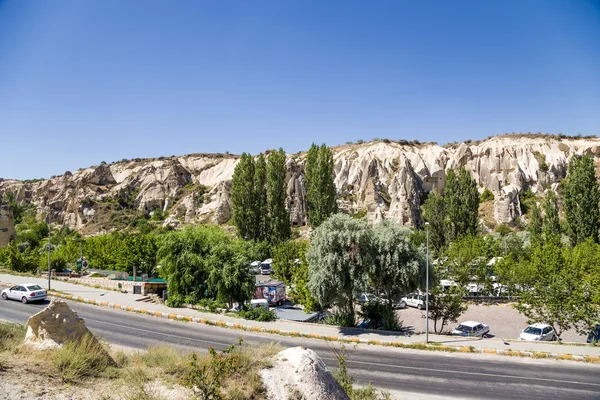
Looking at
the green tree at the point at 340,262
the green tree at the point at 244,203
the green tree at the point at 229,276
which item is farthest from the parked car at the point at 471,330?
the green tree at the point at 244,203

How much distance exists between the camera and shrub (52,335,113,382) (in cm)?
822

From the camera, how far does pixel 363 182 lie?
9856 centimetres

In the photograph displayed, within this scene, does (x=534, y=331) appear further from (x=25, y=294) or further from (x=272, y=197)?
(x=272, y=197)

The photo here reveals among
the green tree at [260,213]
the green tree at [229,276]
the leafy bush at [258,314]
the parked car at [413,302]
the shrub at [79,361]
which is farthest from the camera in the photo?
the green tree at [260,213]

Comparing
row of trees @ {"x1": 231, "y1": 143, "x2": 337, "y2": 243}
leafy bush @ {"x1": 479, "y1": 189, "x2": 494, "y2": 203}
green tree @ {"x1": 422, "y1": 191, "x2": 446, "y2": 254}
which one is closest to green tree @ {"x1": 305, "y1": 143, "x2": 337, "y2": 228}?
row of trees @ {"x1": 231, "y1": 143, "x2": 337, "y2": 243}

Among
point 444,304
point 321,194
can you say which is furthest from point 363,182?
point 444,304

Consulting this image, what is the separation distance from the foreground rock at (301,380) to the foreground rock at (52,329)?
5111mm

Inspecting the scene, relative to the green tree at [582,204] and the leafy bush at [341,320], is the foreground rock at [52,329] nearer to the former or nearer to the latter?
the leafy bush at [341,320]

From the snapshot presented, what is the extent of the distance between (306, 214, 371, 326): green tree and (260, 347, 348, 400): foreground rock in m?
11.1

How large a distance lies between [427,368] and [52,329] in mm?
12220

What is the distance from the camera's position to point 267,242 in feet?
181

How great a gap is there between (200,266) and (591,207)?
40.9 meters

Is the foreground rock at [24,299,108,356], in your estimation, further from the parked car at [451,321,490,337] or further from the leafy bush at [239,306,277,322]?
the parked car at [451,321,490,337]

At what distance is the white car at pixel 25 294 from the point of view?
23.9 meters
